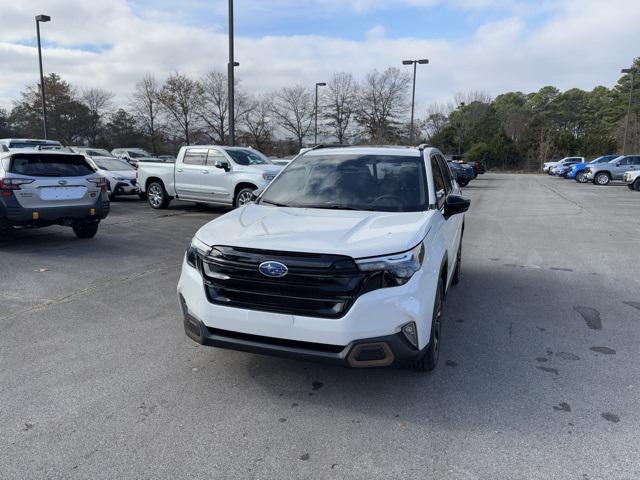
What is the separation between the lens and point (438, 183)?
4945 millimetres

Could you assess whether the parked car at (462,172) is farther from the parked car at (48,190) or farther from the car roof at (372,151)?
the car roof at (372,151)

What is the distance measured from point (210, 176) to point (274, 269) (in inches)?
430

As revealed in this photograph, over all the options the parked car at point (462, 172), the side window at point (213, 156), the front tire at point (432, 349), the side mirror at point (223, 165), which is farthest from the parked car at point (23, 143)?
the parked car at point (462, 172)

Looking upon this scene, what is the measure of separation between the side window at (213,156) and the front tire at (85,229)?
15.3 ft

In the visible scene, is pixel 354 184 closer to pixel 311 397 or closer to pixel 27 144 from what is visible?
pixel 311 397

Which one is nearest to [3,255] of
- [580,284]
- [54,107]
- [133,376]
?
[133,376]

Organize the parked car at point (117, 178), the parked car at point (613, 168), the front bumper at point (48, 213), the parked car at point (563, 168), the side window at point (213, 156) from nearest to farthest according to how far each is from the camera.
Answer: the front bumper at point (48, 213) → the side window at point (213, 156) → the parked car at point (117, 178) → the parked car at point (613, 168) → the parked car at point (563, 168)

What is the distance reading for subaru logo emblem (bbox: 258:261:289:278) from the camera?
125 inches

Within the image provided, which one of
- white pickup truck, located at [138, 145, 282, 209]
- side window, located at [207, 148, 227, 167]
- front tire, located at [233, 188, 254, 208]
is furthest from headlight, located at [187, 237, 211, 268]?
side window, located at [207, 148, 227, 167]

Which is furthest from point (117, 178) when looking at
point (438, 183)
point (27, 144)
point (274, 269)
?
point (274, 269)

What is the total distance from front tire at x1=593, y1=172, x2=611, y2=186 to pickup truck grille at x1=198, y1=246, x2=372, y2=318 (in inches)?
1287

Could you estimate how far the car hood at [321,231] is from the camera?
3.22 metres

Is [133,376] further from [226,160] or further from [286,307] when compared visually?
[226,160]

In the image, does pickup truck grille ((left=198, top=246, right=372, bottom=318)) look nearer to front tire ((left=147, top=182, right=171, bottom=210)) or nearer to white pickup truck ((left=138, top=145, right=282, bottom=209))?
white pickup truck ((left=138, top=145, right=282, bottom=209))
